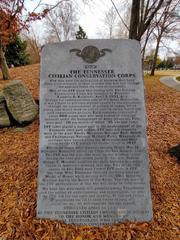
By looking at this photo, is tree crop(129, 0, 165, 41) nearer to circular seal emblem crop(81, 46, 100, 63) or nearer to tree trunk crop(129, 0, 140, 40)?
tree trunk crop(129, 0, 140, 40)

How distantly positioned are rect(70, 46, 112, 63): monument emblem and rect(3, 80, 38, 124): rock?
2670mm

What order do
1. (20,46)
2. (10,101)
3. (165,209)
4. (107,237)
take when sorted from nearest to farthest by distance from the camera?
(107,237), (165,209), (10,101), (20,46)

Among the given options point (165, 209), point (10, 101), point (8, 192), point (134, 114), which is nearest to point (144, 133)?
point (134, 114)

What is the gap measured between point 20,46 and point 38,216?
2203 centimetres

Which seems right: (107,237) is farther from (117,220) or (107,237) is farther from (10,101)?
(10,101)

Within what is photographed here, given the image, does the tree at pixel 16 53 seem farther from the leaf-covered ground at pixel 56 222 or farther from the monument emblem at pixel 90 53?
the monument emblem at pixel 90 53

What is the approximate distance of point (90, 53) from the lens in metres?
2.21

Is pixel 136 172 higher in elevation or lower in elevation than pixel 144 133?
lower

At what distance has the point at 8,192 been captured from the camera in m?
2.56

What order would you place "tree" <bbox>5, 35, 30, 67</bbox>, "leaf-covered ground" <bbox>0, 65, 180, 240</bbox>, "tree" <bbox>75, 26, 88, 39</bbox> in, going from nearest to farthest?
"leaf-covered ground" <bbox>0, 65, 180, 240</bbox> < "tree" <bbox>5, 35, 30, 67</bbox> < "tree" <bbox>75, 26, 88, 39</bbox>

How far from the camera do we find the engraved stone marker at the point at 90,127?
2.20 meters

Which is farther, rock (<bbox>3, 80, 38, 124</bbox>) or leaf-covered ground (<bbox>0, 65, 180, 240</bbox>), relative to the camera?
rock (<bbox>3, 80, 38, 124</bbox>)

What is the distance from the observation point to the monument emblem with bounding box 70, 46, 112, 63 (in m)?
2.20

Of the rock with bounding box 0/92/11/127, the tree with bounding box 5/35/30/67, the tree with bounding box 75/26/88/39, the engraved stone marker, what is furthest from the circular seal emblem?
the tree with bounding box 75/26/88/39
